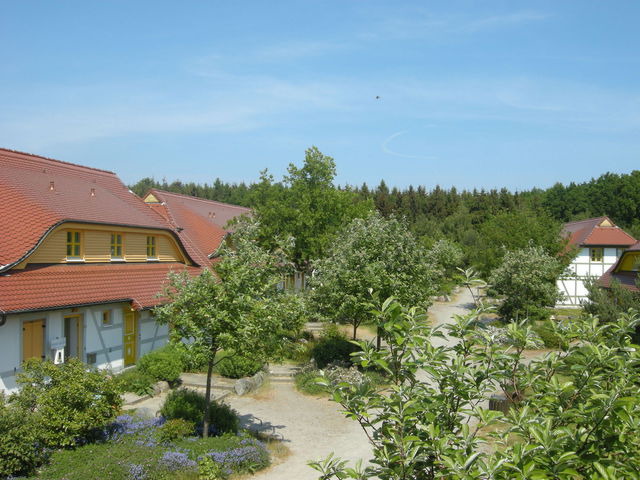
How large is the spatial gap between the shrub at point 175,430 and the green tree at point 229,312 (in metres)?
0.36

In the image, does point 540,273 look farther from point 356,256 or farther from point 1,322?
point 1,322

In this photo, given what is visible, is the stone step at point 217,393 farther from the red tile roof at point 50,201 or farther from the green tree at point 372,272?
the red tile roof at point 50,201

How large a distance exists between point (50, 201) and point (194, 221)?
11.6 metres

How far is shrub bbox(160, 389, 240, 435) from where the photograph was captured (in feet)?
42.3

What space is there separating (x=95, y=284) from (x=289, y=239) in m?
8.89

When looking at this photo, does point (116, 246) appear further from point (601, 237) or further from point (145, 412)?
point (601, 237)

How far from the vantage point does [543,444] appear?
145 inches

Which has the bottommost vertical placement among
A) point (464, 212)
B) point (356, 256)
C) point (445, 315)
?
point (445, 315)

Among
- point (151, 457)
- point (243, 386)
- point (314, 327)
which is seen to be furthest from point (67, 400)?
point (314, 327)

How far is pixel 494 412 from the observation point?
4184 millimetres

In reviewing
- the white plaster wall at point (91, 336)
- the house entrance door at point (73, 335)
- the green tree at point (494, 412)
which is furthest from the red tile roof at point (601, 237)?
the green tree at point (494, 412)

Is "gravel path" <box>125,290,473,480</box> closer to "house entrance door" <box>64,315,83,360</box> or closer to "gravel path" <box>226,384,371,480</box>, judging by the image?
"gravel path" <box>226,384,371,480</box>

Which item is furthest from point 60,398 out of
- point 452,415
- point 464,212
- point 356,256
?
point 464,212

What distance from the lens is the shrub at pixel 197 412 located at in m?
12.9
